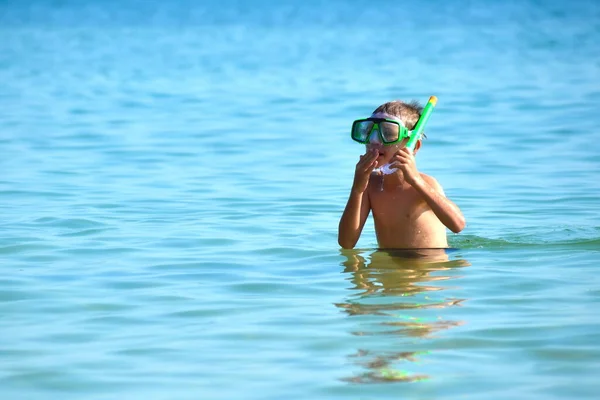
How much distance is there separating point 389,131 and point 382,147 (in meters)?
0.12

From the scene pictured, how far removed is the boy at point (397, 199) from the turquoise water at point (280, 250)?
6.7 inches

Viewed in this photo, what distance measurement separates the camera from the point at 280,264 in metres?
6.55

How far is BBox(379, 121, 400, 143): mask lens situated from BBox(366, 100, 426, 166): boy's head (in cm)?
4

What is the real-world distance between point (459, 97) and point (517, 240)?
10.8m

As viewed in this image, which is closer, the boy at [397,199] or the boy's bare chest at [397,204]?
the boy at [397,199]

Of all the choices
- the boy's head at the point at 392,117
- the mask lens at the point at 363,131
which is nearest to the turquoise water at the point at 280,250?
the boy's head at the point at 392,117

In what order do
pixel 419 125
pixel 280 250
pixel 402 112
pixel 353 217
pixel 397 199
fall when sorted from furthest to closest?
pixel 280 250, pixel 397 199, pixel 353 217, pixel 402 112, pixel 419 125

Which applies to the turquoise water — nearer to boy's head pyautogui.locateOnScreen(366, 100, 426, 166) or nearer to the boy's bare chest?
the boy's bare chest

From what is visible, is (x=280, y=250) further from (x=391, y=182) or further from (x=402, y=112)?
(x=402, y=112)

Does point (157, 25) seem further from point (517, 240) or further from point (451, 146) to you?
point (517, 240)

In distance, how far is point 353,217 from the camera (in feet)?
20.5

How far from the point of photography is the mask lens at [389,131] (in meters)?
5.96

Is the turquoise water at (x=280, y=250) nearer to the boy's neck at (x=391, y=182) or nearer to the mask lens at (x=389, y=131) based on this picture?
the boy's neck at (x=391, y=182)

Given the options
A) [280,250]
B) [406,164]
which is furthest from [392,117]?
[280,250]
